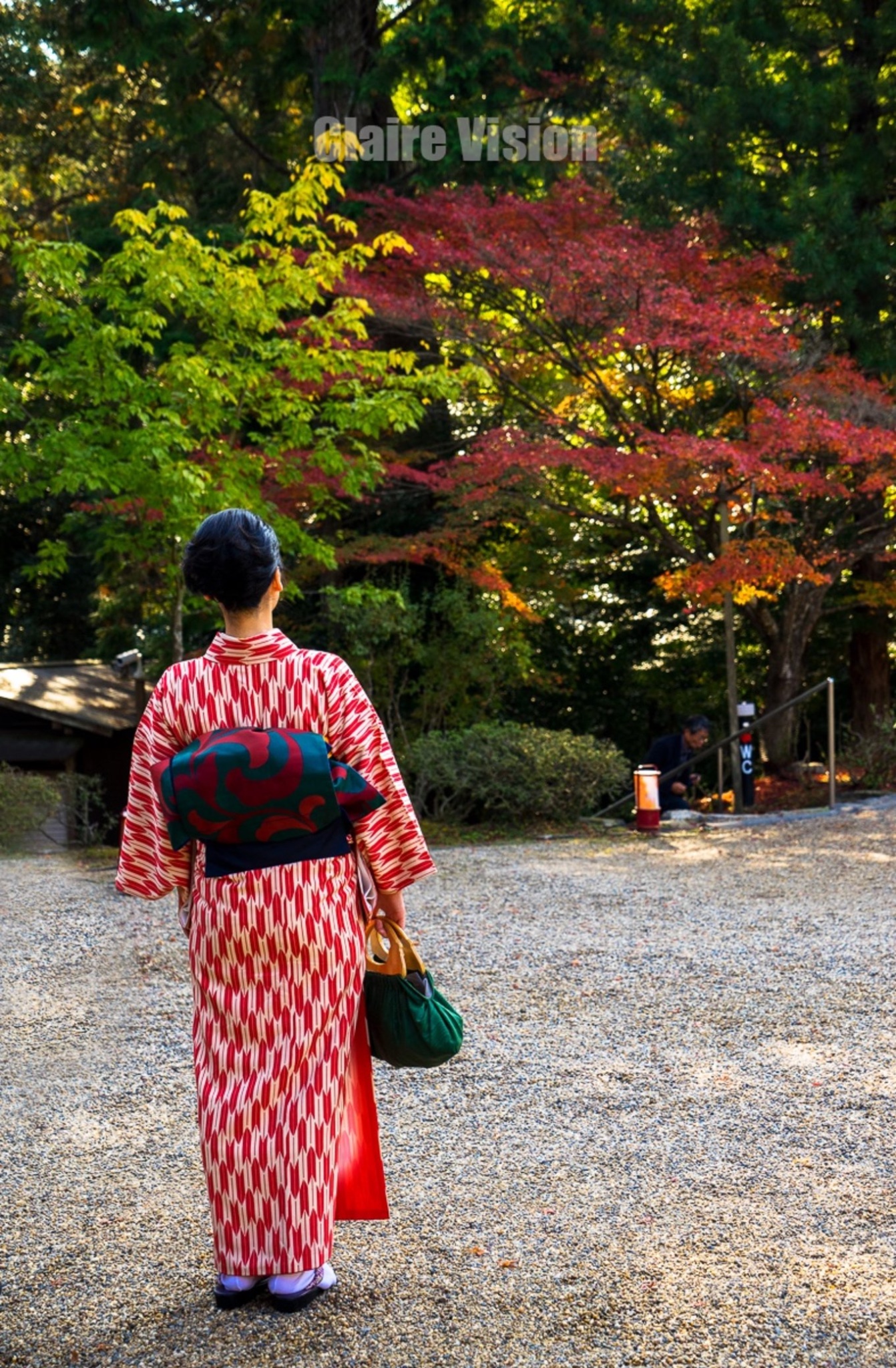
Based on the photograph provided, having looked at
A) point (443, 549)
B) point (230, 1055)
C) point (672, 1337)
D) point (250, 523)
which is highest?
point (443, 549)

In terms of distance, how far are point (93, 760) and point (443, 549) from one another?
20.3 ft

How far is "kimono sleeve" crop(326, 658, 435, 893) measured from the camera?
2508mm

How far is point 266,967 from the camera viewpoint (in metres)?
2.48

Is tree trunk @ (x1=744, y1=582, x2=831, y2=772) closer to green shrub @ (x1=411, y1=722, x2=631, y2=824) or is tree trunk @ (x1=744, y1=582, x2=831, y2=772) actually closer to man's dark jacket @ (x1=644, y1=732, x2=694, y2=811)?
man's dark jacket @ (x1=644, y1=732, x2=694, y2=811)

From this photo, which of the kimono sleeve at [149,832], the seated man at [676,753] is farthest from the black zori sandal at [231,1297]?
the seated man at [676,753]

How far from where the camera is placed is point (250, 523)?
2.46 meters

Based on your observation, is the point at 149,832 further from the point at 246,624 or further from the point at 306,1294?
the point at 306,1294

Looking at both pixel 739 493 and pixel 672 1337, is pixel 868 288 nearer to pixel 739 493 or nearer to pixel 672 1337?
pixel 739 493

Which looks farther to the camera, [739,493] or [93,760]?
[93,760]

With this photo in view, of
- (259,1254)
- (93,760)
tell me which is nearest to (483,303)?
(93,760)

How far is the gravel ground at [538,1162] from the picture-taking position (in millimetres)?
2367

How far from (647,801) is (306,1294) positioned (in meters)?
6.66

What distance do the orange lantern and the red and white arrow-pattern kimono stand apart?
6532mm

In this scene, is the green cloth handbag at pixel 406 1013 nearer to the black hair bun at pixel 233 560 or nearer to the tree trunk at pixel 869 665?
the black hair bun at pixel 233 560
